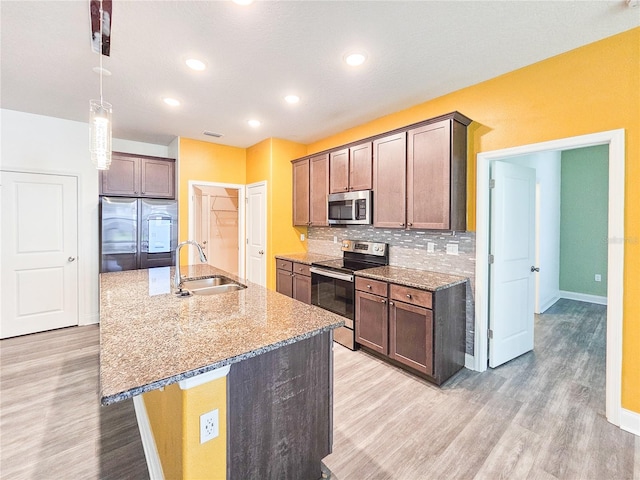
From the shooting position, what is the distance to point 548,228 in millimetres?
4898

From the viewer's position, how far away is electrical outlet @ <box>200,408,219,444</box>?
45.3 inches

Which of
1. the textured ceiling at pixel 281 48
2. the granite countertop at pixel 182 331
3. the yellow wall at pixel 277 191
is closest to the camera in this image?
the granite countertop at pixel 182 331

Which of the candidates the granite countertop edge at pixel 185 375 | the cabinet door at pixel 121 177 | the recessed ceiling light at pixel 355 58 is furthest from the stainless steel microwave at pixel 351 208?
the cabinet door at pixel 121 177

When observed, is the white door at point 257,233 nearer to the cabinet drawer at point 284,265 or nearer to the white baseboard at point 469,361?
the cabinet drawer at point 284,265

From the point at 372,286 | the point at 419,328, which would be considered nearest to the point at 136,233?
the point at 372,286

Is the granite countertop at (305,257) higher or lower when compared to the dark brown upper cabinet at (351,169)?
lower

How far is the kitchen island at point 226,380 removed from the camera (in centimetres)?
111

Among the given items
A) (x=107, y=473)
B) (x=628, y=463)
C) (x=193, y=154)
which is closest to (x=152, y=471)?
(x=107, y=473)

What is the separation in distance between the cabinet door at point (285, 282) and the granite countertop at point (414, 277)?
56.0 inches

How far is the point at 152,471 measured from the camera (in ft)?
5.44

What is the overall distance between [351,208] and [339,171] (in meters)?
0.59

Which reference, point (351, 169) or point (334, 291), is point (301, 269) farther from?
point (351, 169)

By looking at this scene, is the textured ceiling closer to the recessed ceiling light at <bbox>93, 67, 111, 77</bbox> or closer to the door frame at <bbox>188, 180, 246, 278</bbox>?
the recessed ceiling light at <bbox>93, 67, 111, 77</bbox>

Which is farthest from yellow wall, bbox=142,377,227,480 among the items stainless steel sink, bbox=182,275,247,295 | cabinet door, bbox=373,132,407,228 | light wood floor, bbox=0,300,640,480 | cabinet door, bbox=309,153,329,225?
cabinet door, bbox=309,153,329,225
